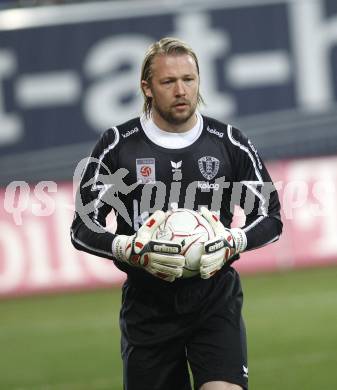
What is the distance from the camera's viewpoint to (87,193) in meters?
5.16

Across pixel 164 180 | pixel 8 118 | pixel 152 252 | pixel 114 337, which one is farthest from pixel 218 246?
pixel 8 118

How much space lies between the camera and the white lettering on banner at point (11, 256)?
527 inches

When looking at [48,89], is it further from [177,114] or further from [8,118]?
[177,114]

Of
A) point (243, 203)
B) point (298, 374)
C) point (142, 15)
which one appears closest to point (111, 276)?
point (142, 15)

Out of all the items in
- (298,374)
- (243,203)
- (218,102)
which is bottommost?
(298,374)

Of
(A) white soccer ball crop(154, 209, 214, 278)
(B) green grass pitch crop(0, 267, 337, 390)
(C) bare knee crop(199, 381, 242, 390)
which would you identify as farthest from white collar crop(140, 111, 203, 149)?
(B) green grass pitch crop(0, 267, 337, 390)

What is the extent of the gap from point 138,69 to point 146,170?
37.6ft

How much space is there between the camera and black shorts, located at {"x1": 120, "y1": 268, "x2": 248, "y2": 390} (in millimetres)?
5047

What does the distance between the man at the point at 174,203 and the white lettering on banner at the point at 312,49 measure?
1158 cm

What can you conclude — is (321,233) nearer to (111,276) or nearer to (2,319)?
(111,276)

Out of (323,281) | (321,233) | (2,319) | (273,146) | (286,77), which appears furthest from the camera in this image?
(286,77)

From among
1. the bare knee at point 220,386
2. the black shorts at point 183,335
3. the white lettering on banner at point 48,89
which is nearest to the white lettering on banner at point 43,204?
the white lettering on banner at point 48,89

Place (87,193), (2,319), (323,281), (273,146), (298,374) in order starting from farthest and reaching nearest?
(273,146) < (323,281) < (2,319) < (298,374) < (87,193)

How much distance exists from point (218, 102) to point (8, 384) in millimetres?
8752
